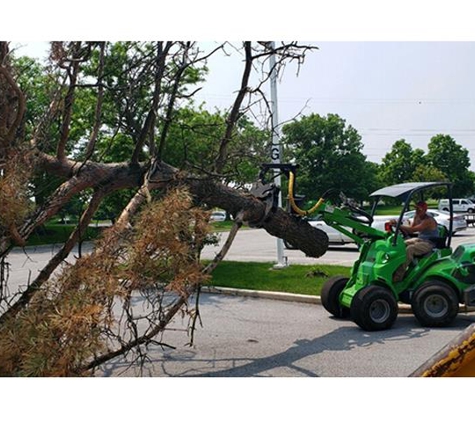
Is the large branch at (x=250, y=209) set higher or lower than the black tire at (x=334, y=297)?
higher

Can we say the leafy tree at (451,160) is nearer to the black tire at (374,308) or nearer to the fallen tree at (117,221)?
the black tire at (374,308)

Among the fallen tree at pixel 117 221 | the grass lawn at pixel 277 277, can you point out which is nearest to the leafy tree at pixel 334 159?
the grass lawn at pixel 277 277

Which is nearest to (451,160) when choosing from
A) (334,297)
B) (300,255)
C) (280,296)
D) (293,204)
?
(300,255)

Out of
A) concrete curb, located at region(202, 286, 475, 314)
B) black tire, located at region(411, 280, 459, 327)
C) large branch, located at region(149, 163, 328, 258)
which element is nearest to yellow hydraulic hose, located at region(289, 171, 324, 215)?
large branch, located at region(149, 163, 328, 258)

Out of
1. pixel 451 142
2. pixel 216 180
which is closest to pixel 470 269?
pixel 216 180

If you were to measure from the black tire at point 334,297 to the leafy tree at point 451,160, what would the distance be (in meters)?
43.1

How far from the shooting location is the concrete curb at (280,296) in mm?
8867

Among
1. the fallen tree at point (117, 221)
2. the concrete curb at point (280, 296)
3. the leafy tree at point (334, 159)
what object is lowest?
the concrete curb at point (280, 296)

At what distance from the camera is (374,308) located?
781 centimetres

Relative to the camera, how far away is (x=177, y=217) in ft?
15.6

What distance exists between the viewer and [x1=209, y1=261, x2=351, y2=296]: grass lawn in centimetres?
1098

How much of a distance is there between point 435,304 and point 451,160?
47.6 metres

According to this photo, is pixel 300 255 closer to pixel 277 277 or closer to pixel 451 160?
pixel 277 277

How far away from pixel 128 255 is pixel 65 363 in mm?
992
